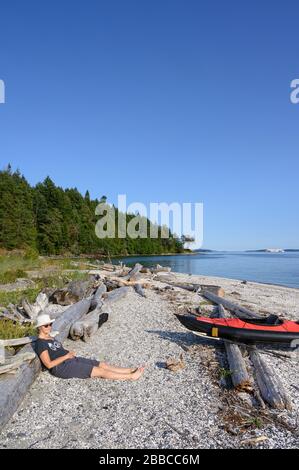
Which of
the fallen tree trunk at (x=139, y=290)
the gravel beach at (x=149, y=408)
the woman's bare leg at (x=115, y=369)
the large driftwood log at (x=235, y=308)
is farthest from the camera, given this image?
the fallen tree trunk at (x=139, y=290)

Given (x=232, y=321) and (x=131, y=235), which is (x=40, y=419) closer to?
(x=232, y=321)

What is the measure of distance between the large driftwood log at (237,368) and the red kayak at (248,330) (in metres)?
0.34

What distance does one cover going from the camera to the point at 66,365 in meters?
6.75

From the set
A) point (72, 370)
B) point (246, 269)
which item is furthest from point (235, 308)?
point (246, 269)

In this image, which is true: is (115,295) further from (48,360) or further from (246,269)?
(246,269)

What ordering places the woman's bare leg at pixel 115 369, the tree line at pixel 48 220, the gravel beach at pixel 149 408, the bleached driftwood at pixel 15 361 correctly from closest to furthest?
the gravel beach at pixel 149 408 → the bleached driftwood at pixel 15 361 → the woman's bare leg at pixel 115 369 → the tree line at pixel 48 220

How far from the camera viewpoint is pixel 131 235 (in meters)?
116

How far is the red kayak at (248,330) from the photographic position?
8383 mm

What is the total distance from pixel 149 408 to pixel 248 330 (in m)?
3.73

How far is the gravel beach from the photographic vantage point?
15.5 ft

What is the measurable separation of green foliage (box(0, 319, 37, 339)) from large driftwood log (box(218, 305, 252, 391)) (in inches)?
196

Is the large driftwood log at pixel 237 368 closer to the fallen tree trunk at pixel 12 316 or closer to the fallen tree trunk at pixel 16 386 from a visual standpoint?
the fallen tree trunk at pixel 16 386

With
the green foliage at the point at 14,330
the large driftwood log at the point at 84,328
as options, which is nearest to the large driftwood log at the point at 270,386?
the large driftwood log at the point at 84,328

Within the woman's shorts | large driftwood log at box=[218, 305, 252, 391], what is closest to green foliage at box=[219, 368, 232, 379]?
large driftwood log at box=[218, 305, 252, 391]
